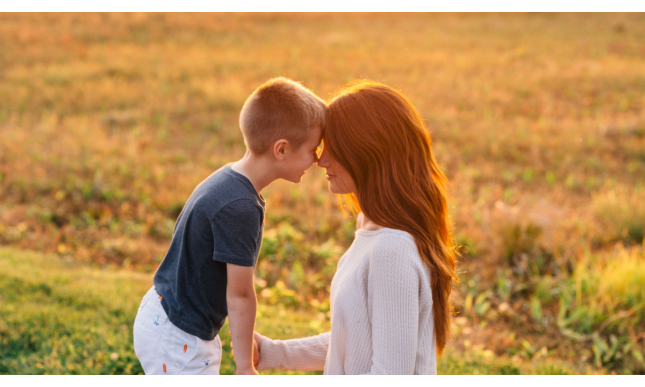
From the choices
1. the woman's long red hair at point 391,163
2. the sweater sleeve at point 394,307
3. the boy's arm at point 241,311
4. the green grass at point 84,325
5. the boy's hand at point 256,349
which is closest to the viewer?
the sweater sleeve at point 394,307

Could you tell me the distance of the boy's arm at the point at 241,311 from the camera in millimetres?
1927

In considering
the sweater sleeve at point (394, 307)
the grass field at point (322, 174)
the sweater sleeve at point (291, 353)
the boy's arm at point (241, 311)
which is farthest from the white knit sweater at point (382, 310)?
the grass field at point (322, 174)

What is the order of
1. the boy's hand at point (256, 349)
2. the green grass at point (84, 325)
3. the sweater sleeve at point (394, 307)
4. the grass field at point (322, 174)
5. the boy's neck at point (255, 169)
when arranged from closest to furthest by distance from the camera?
the sweater sleeve at point (394, 307), the boy's neck at point (255, 169), the boy's hand at point (256, 349), the green grass at point (84, 325), the grass field at point (322, 174)

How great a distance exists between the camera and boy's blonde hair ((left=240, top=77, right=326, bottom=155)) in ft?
6.37

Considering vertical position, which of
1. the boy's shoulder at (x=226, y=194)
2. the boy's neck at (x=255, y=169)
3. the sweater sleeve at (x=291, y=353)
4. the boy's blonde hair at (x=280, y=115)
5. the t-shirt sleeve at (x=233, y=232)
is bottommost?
the sweater sleeve at (x=291, y=353)

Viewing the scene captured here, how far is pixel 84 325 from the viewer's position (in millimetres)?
3975

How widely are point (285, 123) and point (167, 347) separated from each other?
1.16 metres

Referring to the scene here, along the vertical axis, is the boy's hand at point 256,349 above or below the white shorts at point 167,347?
below

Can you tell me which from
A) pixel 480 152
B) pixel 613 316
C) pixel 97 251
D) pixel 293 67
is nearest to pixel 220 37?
pixel 293 67

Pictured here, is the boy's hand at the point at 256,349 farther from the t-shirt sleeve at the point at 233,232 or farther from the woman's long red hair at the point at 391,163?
the woman's long red hair at the point at 391,163

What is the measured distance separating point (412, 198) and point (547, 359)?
10.4ft

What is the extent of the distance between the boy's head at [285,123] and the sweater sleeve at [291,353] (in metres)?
0.90

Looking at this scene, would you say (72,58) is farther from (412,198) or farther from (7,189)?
(412,198)

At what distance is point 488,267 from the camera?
604 centimetres
